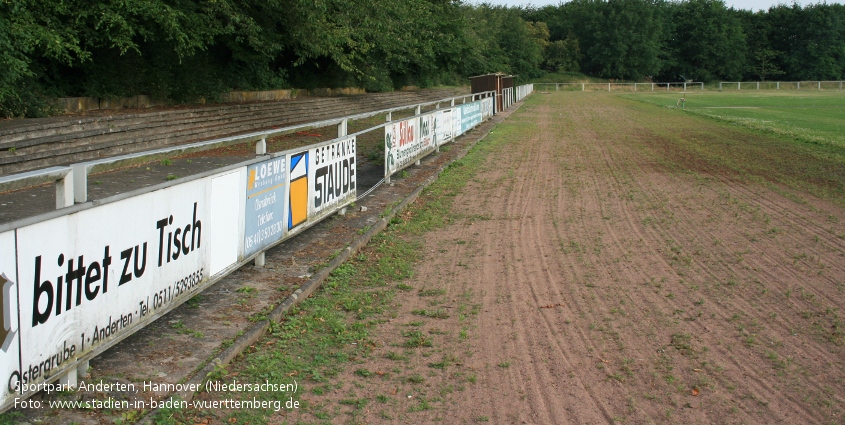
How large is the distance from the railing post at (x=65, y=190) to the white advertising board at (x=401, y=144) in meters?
8.62

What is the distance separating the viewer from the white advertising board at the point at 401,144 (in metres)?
13.0

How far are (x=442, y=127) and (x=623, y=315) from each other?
532 inches

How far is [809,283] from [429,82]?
58093mm

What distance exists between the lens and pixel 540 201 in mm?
11820

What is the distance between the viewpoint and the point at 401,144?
14.2 m

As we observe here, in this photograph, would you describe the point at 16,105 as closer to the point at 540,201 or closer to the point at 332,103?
the point at 540,201

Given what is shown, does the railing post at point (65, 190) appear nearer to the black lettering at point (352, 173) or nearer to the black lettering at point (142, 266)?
the black lettering at point (142, 266)

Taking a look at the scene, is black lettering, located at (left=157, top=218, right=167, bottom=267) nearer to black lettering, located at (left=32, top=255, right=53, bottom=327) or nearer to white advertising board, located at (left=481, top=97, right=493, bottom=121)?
black lettering, located at (left=32, top=255, right=53, bottom=327)

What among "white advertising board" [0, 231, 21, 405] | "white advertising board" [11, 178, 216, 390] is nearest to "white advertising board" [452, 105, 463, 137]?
"white advertising board" [11, 178, 216, 390]

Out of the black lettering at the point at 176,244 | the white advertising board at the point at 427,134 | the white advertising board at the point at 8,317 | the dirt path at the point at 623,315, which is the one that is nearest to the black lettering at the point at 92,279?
the white advertising board at the point at 8,317

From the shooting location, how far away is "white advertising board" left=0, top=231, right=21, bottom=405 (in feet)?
11.9

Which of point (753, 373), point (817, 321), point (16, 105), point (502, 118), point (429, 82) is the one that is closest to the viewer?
point (753, 373)

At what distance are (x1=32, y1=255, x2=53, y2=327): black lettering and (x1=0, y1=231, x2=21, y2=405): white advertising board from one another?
132 mm

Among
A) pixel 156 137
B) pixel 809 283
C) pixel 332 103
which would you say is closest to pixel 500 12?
pixel 332 103
